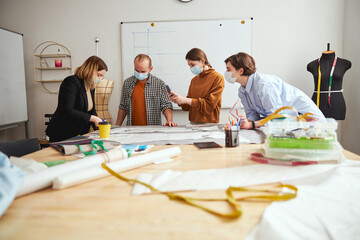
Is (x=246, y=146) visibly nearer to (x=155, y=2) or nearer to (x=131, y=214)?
(x=131, y=214)

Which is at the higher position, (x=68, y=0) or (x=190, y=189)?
(x=68, y=0)

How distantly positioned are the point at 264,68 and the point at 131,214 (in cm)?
329

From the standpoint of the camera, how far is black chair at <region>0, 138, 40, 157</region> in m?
1.31

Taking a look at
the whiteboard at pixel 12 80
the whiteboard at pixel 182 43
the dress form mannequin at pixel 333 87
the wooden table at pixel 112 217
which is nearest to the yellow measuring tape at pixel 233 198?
the wooden table at pixel 112 217

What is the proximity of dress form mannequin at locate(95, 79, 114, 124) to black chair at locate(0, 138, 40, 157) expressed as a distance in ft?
6.20

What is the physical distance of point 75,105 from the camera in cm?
213

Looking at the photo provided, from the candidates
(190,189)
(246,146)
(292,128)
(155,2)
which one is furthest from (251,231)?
(155,2)

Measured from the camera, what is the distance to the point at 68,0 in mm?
3631

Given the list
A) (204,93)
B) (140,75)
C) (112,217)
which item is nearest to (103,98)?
Result: (140,75)

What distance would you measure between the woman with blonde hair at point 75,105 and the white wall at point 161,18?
1.48m

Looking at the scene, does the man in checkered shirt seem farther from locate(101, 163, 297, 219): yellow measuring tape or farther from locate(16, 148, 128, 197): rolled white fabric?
locate(101, 163, 297, 219): yellow measuring tape

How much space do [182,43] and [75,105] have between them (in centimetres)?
187

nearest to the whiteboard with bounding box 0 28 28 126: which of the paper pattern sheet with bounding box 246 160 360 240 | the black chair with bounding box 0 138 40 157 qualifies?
the black chair with bounding box 0 138 40 157

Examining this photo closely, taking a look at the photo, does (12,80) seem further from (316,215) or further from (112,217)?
(316,215)
